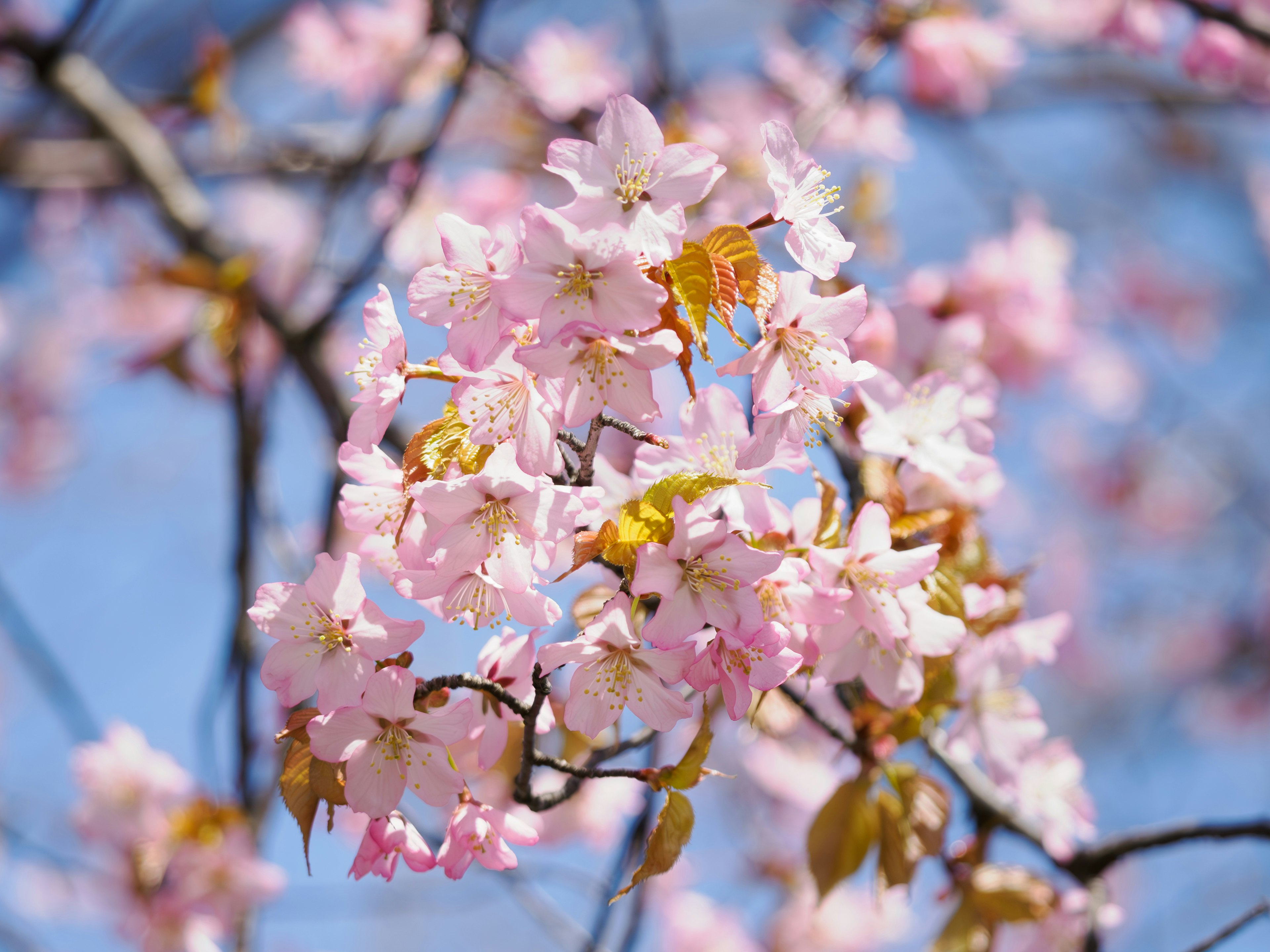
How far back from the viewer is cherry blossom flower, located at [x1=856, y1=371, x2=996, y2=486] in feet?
3.79

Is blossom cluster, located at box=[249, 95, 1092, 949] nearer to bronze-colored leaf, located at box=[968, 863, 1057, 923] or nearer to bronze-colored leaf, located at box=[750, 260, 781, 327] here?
bronze-colored leaf, located at box=[750, 260, 781, 327]

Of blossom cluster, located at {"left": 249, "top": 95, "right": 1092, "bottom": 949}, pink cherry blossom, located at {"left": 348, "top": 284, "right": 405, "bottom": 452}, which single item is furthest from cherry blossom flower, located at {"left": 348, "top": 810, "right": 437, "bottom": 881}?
pink cherry blossom, located at {"left": 348, "top": 284, "right": 405, "bottom": 452}

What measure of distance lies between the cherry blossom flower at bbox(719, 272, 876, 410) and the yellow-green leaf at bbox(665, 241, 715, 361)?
68 mm

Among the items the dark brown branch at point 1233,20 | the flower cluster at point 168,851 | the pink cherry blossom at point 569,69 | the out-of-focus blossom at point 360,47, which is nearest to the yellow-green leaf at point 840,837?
the flower cluster at point 168,851

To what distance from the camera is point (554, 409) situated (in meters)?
0.81

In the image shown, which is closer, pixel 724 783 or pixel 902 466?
pixel 902 466


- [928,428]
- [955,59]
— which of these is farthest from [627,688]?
[955,59]

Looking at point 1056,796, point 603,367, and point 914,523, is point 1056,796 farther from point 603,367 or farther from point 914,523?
point 603,367

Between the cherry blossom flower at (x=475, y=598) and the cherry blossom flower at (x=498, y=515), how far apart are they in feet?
Answer: 0.04

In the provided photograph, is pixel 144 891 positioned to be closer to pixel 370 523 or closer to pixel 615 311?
pixel 370 523

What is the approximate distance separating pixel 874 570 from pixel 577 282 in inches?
17.8

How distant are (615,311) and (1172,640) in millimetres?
6328

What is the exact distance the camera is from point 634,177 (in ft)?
2.75

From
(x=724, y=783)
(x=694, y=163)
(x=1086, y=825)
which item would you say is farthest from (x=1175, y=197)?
(x=694, y=163)
